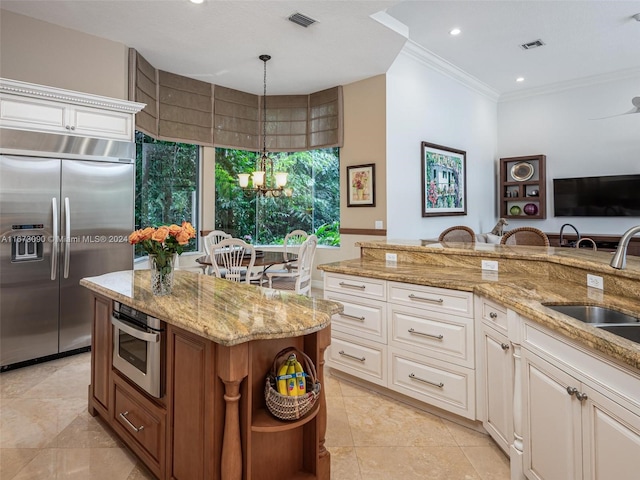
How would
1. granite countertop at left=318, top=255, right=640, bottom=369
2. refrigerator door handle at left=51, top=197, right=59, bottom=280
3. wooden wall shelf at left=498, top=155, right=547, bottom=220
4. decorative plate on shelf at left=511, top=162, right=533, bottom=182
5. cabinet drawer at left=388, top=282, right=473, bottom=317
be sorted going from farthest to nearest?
decorative plate on shelf at left=511, top=162, right=533, bottom=182 < wooden wall shelf at left=498, top=155, right=547, bottom=220 < refrigerator door handle at left=51, top=197, right=59, bottom=280 < cabinet drawer at left=388, top=282, right=473, bottom=317 < granite countertop at left=318, top=255, right=640, bottom=369

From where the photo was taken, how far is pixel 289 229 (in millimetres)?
6281

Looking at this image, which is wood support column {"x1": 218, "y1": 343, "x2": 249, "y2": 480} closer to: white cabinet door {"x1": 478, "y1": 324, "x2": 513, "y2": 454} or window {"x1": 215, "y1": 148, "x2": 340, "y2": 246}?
white cabinet door {"x1": 478, "y1": 324, "x2": 513, "y2": 454}

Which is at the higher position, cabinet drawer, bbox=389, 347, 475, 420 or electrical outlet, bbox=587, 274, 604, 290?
electrical outlet, bbox=587, 274, 604, 290

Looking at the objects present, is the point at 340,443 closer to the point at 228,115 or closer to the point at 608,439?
the point at 608,439

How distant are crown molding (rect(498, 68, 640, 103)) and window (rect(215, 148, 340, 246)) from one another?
375 cm

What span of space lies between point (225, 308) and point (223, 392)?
0.38 m

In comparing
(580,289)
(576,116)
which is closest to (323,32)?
(580,289)

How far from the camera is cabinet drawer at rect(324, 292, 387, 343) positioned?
259 centimetres

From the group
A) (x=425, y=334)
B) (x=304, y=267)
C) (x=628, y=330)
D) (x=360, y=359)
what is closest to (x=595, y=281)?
(x=628, y=330)

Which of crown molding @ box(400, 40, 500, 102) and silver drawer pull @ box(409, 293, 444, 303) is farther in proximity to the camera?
crown molding @ box(400, 40, 500, 102)

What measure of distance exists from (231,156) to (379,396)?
4.37 m

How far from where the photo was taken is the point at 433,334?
2.34m

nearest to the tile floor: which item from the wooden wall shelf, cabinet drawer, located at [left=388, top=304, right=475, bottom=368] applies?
cabinet drawer, located at [left=388, top=304, right=475, bottom=368]

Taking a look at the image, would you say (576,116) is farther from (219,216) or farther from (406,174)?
(219,216)
